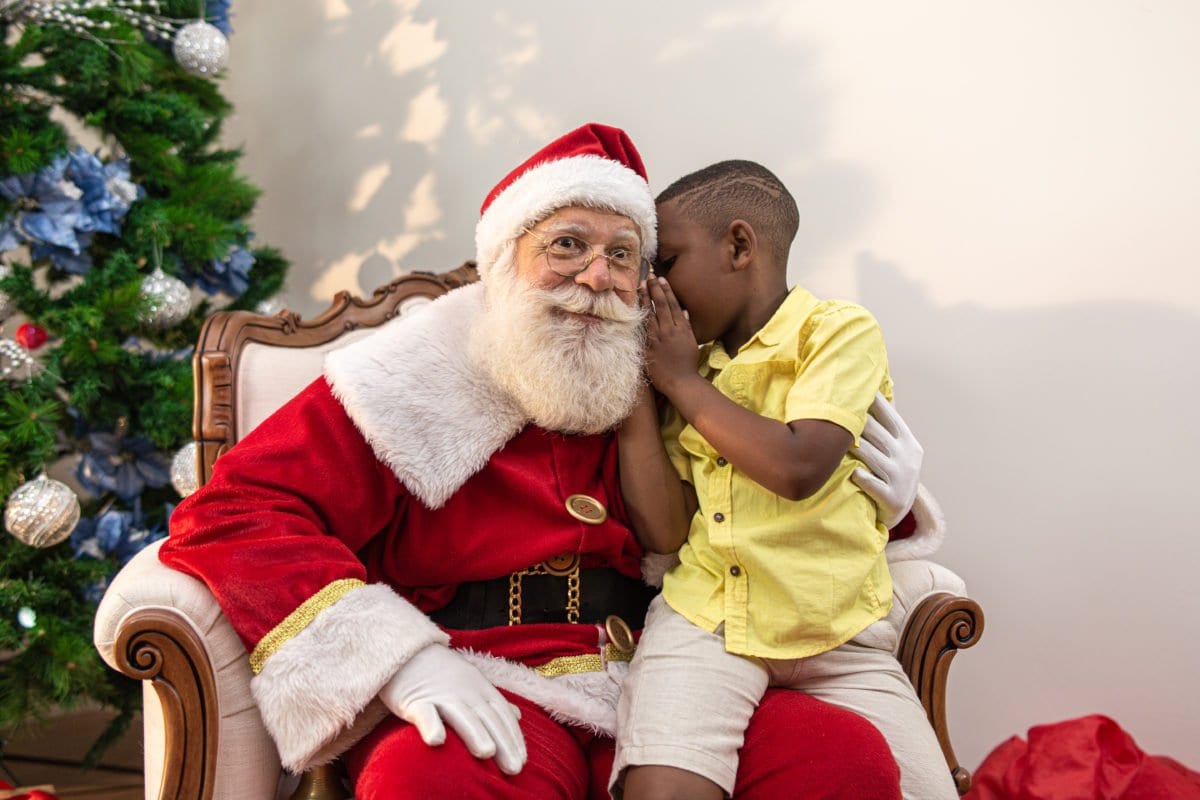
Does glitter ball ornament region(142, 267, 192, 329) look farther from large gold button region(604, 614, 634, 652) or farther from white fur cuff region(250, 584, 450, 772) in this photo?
large gold button region(604, 614, 634, 652)

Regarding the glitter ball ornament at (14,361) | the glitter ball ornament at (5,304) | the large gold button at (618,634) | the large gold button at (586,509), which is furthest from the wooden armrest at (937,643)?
the glitter ball ornament at (5,304)

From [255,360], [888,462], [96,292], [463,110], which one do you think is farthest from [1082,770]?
[96,292]

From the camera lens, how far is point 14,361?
2.47 m

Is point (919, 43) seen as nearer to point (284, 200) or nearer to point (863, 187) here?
point (863, 187)

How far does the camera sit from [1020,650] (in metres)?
2.59

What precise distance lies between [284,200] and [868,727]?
2.89 meters

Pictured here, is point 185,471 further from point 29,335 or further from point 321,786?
point 321,786

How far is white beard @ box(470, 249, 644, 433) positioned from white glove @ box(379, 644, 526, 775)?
0.50 meters

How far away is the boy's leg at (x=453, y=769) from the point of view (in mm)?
1380

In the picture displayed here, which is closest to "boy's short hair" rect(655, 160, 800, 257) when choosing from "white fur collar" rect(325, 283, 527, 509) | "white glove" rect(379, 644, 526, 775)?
"white fur collar" rect(325, 283, 527, 509)

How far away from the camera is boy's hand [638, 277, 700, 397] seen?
Result: 5.89 feet

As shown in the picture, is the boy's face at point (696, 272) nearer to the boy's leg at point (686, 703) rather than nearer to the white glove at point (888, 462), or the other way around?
the white glove at point (888, 462)

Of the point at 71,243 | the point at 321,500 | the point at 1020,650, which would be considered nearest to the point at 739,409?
the point at 321,500

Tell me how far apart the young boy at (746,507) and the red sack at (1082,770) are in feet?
2.98
